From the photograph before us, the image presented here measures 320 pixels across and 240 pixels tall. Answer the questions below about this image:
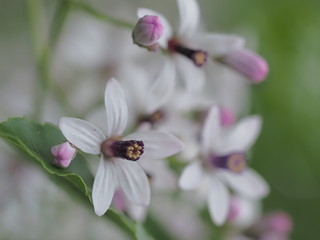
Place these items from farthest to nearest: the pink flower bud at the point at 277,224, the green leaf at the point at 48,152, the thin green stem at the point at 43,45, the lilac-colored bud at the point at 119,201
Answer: the pink flower bud at the point at 277,224 → the thin green stem at the point at 43,45 → the lilac-colored bud at the point at 119,201 → the green leaf at the point at 48,152

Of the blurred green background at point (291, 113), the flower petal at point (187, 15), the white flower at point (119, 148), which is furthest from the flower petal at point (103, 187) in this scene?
the blurred green background at point (291, 113)

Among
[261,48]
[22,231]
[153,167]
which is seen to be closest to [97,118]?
[153,167]

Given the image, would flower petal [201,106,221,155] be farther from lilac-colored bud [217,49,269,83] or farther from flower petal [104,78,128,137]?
flower petal [104,78,128,137]

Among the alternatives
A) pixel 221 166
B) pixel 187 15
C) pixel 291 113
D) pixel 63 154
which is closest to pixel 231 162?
pixel 221 166

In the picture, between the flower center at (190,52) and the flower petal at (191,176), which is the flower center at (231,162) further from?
the flower center at (190,52)

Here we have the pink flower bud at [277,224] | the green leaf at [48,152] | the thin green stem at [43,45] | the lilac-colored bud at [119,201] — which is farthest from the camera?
the pink flower bud at [277,224]

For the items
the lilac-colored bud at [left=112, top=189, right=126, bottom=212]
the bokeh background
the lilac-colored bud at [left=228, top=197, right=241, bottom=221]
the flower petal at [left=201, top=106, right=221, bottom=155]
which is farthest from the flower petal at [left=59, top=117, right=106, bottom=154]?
the bokeh background

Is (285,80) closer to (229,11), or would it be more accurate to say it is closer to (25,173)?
(229,11)
